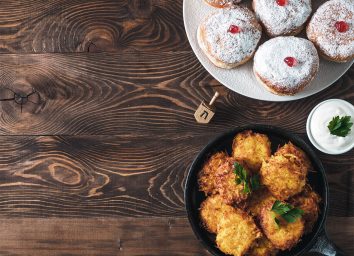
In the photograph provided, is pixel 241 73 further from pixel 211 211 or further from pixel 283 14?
pixel 211 211

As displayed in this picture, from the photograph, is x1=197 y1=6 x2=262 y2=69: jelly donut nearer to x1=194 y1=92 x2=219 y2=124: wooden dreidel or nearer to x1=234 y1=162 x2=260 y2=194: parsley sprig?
x1=194 y1=92 x2=219 y2=124: wooden dreidel

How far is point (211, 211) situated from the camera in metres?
1.90

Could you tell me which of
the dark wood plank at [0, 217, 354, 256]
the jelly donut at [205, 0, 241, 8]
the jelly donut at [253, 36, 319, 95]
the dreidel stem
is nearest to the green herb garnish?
A: the jelly donut at [253, 36, 319, 95]

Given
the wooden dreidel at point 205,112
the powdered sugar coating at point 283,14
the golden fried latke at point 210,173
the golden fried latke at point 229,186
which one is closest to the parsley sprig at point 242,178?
the golden fried latke at point 229,186

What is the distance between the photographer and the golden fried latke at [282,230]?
5.89 ft

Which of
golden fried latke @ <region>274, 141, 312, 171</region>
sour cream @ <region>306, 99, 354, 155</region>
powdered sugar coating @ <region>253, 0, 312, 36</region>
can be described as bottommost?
golden fried latke @ <region>274, 141, 312, 171</region>

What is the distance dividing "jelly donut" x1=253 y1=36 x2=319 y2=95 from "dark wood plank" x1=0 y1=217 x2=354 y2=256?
2.10 ft

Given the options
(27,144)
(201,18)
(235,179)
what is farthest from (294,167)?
(27,144)

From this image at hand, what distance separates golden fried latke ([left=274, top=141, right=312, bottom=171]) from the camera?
184 centimetres

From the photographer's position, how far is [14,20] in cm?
212

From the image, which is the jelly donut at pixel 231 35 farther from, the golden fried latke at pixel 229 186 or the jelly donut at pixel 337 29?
the golden fried latke at pixel 229 186

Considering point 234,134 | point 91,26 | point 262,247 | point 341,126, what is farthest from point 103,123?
point 341,126

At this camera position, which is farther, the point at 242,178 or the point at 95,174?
the point at 95,174

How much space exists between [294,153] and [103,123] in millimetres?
730
